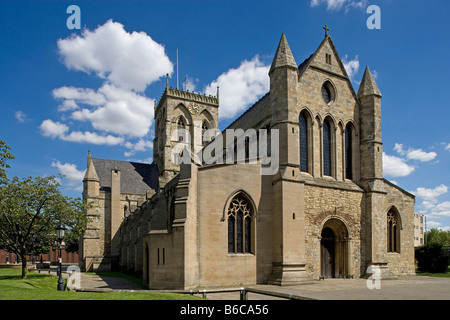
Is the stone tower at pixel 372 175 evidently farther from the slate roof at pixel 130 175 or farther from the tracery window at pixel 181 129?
the tracery window at pixel 181 129

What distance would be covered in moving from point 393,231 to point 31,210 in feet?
89.4

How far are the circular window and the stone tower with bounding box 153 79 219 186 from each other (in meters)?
29.7

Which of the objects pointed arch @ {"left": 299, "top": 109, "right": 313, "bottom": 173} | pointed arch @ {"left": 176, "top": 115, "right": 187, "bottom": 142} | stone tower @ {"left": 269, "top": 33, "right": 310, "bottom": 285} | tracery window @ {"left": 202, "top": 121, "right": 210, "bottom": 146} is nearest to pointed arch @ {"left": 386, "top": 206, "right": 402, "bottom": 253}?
pointed arch @ {"left": 299, "top": 109, "right": 313, "bottom": 173}

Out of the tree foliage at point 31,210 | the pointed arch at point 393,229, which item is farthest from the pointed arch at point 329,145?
the tree foliage at point 31,210

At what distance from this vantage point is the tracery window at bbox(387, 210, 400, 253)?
27.2 metres

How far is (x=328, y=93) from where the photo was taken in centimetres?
2645

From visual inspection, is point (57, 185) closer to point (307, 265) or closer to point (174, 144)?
point (307, 265)

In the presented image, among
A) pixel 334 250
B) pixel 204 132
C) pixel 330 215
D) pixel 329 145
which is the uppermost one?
pixel 204 132

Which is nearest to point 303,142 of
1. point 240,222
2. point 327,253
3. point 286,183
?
point 286,183

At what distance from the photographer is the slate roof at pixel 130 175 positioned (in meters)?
48.6

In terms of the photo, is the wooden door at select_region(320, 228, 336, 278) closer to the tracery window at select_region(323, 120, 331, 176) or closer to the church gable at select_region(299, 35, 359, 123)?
the tracery window at select_region(323, 120, 331, 176)

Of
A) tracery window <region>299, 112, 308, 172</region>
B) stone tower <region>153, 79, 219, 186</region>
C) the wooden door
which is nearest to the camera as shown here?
the wooden door

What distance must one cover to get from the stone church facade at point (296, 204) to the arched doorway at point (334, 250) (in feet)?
0.22

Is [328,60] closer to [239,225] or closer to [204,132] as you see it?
[239,225]
